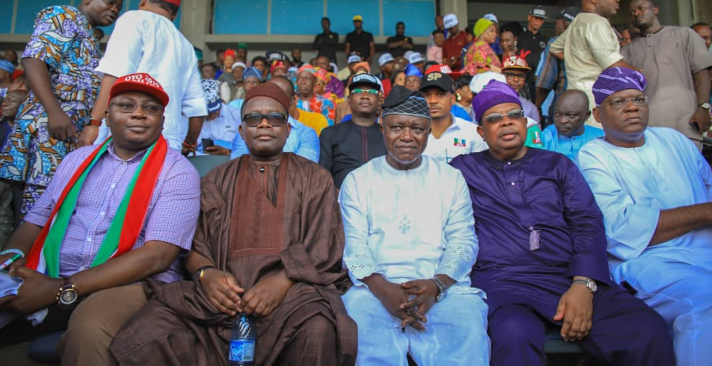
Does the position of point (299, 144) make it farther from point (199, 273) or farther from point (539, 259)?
point (539, 259)

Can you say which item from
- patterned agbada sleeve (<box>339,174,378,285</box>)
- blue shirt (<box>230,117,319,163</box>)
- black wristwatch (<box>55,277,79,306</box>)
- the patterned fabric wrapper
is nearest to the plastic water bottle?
patterned agbada sleeve (<box>339,174,378,285</box>)

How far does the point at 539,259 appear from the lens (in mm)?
2771

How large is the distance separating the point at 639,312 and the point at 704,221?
0.86 meters

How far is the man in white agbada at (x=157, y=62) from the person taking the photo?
3127 mm

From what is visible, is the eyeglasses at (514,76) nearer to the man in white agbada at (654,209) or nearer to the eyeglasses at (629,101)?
the man in white agbada at (654,209)

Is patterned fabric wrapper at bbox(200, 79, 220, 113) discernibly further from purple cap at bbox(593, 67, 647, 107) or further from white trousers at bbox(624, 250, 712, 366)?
white trousers at bbox(624, 250, 712, 366)

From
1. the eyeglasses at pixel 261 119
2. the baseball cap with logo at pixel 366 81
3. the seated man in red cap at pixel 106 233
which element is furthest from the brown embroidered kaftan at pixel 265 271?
the baseball cap with logo at pixel 366 81

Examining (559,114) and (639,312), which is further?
(559,114)

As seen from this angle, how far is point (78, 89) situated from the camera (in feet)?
11.0

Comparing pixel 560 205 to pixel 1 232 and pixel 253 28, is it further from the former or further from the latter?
pixel 253 28

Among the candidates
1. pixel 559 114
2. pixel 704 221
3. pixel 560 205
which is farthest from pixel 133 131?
pixel 559 114

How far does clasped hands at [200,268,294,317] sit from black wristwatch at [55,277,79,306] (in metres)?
0.57

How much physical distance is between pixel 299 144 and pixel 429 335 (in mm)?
2744

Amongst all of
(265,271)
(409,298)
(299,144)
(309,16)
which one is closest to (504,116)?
(409,298)
